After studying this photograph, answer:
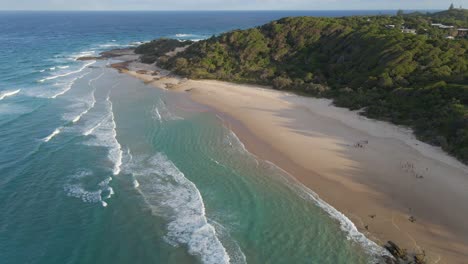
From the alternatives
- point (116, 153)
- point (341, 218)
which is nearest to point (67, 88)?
point (116, 153)

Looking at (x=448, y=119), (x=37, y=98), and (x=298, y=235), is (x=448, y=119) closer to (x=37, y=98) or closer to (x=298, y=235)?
(x=298, y=235)

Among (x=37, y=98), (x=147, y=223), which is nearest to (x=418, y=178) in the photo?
(x=147, y=223)

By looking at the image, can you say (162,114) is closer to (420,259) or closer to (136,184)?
(136,184)

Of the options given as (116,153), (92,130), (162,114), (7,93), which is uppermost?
(7,93)

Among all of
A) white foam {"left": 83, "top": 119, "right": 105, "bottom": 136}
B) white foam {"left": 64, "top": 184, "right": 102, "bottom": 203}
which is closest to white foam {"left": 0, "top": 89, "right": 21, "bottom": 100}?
white foam {"left": 83, "top": 119, "right": 105, "bottom": 136}

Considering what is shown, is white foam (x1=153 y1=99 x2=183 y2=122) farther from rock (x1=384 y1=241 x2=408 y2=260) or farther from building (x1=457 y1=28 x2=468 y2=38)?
building (x1=457 y1=28 x2=468 y2=38)

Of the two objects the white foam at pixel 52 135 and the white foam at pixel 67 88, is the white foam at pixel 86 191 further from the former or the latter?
the white foam at pixel 67 88
